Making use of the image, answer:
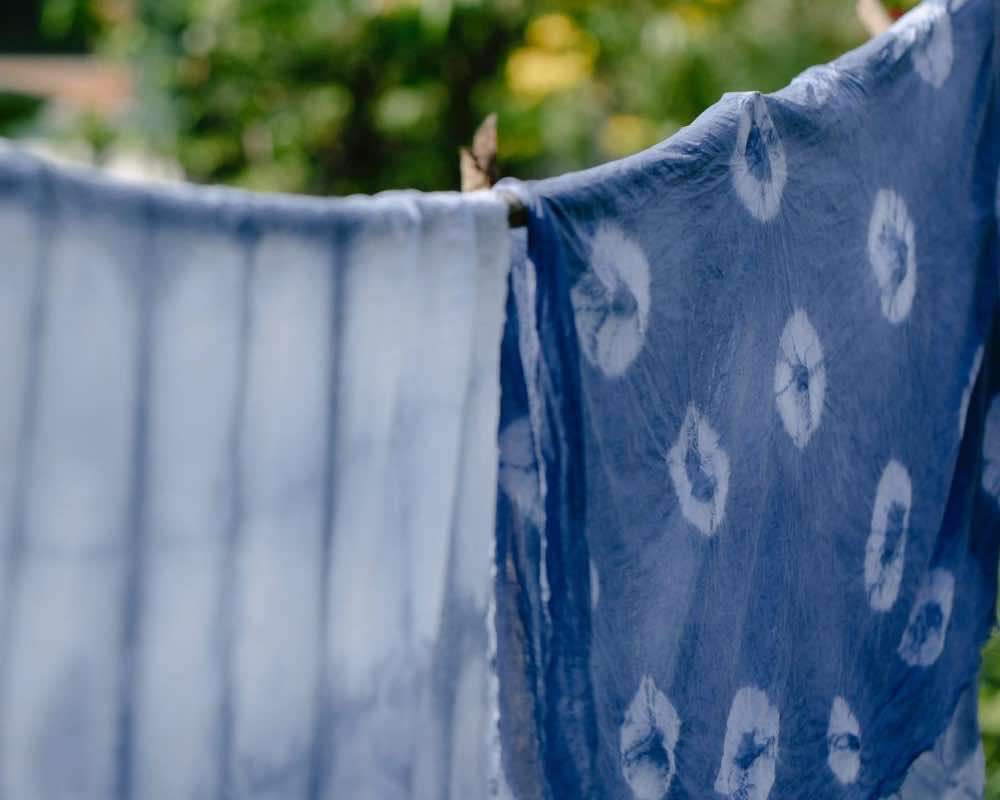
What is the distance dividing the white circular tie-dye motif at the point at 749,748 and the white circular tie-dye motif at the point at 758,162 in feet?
1.35

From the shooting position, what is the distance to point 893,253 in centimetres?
128

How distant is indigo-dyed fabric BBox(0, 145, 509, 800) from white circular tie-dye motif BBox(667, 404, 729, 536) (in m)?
0.19

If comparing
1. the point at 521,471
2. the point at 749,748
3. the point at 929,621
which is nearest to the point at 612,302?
the point at 521,471

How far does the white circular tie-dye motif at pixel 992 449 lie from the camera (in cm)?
150

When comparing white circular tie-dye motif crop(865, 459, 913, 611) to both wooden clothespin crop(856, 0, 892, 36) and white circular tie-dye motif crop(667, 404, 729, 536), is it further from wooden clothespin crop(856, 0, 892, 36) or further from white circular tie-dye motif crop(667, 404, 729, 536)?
wooden clothespin crop(856, 0, 892, 36)

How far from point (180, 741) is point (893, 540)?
2.70ft

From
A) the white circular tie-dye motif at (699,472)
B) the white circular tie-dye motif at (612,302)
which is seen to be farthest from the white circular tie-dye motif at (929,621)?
the white circular tie-dye motif at (612,302)

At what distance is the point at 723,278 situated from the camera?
40.9 inches

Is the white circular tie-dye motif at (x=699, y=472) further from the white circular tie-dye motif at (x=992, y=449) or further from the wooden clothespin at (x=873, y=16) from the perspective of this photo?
the wooden clothespin at (x=873, y=16)

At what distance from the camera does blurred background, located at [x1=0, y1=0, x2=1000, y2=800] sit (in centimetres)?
312

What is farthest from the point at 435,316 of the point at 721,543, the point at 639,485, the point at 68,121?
the point at 68,121

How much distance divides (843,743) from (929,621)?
0.22m

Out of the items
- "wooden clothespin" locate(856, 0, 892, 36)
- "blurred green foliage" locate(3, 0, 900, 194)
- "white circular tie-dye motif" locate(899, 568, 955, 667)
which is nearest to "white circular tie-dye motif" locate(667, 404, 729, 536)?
"white circular tie-dye motif" locate(899, 568, 955, 667)

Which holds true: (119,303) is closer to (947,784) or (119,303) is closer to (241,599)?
(241,599)
